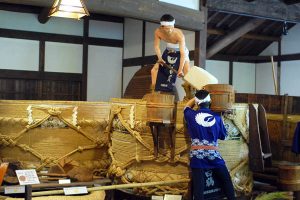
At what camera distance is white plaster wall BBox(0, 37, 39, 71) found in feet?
30.5

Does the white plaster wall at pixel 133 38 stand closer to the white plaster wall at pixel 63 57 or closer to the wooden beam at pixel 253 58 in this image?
the white plaster wall at pixel 63 57

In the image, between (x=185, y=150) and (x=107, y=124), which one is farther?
(x=107, y=124)

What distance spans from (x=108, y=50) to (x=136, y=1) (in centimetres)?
338

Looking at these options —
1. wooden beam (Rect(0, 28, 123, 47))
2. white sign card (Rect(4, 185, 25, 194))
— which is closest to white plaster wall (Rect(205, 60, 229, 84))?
wooden beam (Rect(0, 28, 123, 47))

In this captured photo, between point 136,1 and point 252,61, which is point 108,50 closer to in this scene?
point 136,1

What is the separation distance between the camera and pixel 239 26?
9.66m

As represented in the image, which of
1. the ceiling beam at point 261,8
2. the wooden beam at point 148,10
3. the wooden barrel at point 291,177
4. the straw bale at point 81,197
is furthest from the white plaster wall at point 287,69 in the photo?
the straw bale at point 81,197

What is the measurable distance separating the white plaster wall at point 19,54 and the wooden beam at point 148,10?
3.27 metres

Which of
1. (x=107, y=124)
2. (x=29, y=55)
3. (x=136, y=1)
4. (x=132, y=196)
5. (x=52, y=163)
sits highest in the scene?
(x=136, y=1)

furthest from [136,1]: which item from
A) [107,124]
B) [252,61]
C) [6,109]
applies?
[252,61]

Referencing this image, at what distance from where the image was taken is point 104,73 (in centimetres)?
1030

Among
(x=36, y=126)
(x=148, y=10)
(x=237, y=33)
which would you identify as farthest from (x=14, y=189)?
(x=237, y=33)

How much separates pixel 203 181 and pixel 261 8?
5.17 m

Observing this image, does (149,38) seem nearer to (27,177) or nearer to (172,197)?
(172,197)
